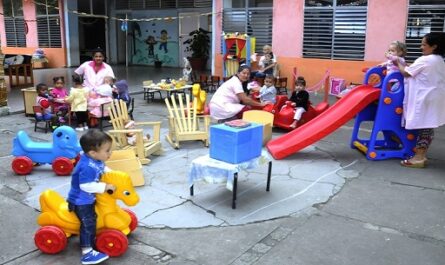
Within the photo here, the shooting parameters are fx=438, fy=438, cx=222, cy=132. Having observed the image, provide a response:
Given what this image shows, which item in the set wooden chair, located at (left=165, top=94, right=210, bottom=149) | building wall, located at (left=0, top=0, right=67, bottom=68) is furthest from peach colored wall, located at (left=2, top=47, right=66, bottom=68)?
wooden chair, located at (left=165, top=94, right=210, bottom=149)

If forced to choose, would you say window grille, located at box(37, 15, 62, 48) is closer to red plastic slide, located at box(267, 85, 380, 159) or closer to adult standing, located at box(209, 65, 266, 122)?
adult standing, located at box(209, 65, 266, 122)

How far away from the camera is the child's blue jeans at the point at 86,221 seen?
11.2 feet

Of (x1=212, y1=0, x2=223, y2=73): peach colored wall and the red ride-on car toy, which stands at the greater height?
(x1=212, y1=0, x2=223, y2=73): peach colored wall

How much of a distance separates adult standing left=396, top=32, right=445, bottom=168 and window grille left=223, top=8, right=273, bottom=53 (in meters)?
7.88

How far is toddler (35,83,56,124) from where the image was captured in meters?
7.94

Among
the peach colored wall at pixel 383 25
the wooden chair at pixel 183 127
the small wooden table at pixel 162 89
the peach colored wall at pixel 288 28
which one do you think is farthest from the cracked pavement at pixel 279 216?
the peach colored wall at pixel 288 28

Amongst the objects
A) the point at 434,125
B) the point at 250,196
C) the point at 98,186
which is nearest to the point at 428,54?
the point at 434,125

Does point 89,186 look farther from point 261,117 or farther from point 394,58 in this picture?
point 394,58

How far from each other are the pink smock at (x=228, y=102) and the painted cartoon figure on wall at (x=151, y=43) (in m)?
14.8

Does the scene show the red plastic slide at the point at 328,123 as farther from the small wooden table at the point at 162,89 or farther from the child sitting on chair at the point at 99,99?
the small wooden table at the point at 162,89

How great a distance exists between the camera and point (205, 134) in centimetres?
679

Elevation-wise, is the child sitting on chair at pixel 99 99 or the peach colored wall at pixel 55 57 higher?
the peach colored wall at pixel 55 57

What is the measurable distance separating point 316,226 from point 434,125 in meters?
2.76

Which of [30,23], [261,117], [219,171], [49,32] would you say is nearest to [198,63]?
[49,32]
